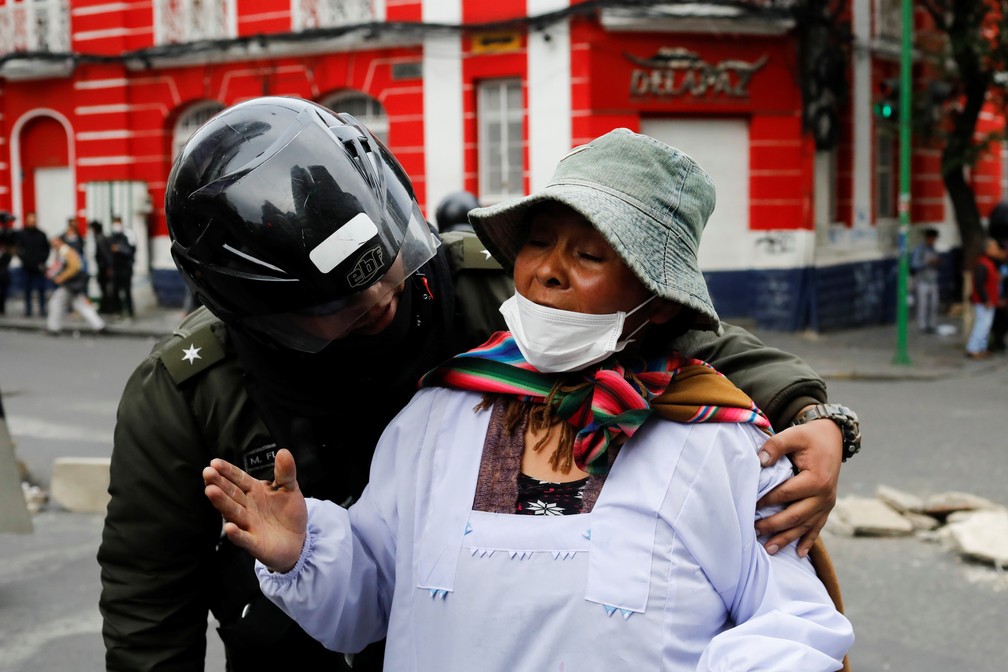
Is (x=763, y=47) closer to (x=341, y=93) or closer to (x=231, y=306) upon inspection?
(x=341, y=93)

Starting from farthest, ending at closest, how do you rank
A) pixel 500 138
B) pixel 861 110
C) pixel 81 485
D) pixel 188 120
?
pixel 188 120 < pixel 861 110 < pixel 500 138 < pixel 81 485

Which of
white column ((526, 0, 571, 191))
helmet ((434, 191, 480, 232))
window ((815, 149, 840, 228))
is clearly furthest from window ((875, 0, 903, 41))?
helmet ((434, 191, 480, 232))

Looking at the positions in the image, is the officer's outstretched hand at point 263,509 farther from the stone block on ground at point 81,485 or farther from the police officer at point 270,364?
the stone block on ground at point 81,485

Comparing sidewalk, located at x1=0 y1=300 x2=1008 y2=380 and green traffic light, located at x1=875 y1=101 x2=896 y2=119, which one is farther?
green traffic light, located at x1=875 y1=101 x2=896 y2=119

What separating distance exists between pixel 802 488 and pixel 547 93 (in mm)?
14865

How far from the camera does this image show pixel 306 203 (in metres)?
1.88

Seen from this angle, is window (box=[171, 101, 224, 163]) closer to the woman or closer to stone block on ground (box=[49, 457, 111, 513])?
stone block on ground (box=[49, 457, 111, 513])

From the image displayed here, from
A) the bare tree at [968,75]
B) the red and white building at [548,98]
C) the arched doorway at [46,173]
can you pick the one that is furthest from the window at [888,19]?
the arched doorway at [46,173]

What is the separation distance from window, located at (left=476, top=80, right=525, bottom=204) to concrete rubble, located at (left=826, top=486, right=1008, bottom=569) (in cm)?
1094

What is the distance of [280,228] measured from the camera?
186 centimetres

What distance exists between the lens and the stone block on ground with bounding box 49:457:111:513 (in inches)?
262

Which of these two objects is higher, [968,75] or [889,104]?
[968,75]

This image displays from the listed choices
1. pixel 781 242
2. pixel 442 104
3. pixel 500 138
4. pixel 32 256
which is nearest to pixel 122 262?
pixel 32 256

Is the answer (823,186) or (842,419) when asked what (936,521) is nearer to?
(842,419)
